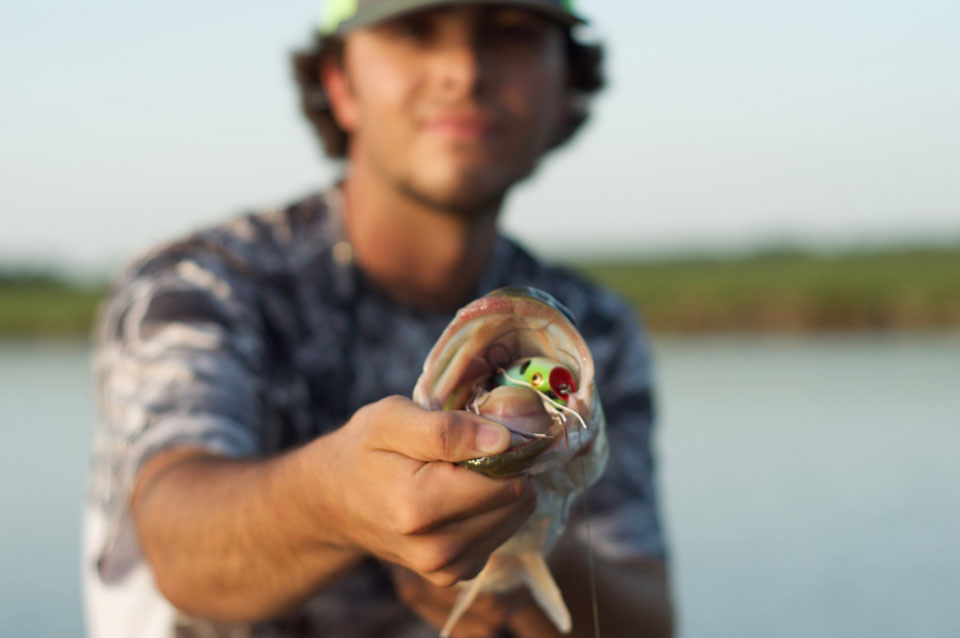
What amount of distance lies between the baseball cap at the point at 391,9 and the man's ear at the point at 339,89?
23cm

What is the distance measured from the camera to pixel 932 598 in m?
6.95

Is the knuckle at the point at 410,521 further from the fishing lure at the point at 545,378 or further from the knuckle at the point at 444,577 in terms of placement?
the fishing lure at the point at 545,378

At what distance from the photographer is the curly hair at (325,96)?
390 cm

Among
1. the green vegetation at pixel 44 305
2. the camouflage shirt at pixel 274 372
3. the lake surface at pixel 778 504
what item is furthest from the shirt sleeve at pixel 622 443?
the green vegetation at pixel 44 305

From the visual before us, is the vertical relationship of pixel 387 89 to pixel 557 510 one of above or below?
above

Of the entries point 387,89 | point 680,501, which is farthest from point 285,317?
point 680,501

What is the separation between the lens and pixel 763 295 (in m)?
23.3

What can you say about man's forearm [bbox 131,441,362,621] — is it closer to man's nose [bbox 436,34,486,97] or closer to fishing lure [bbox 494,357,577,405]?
fishing lure [bbox 494,357,577,405]

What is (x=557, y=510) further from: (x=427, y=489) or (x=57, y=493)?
(x=57, y=493)

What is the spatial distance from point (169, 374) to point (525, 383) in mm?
1257

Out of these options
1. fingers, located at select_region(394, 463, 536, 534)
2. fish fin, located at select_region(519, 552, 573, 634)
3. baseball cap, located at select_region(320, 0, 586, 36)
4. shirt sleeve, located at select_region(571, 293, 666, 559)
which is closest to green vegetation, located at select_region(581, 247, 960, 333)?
shirt sleeve, located at select_region(571, 293, 666, 559)

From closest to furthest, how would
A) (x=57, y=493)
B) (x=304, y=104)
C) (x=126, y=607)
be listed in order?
(x=126, y=607)
(x=304, y=104)
(x=57, y=493)

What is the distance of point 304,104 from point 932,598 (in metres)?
5.29

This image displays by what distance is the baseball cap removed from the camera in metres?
2.69
